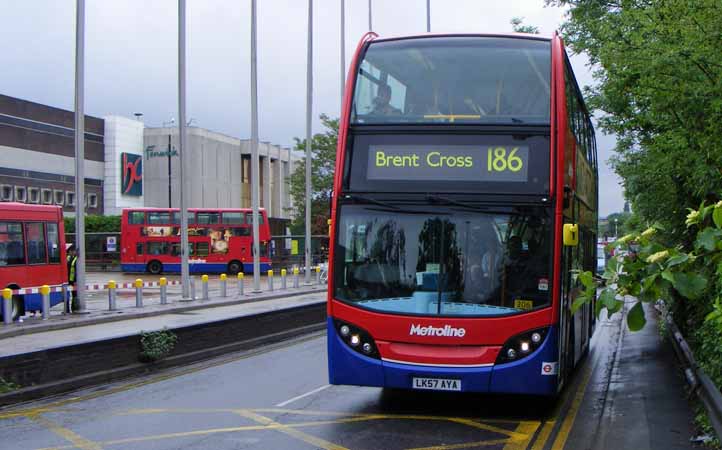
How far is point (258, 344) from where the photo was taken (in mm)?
17484

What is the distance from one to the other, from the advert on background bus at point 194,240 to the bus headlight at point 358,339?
126ft

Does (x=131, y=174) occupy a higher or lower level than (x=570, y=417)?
higher

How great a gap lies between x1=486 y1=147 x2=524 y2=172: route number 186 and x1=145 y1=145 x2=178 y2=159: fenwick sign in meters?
61.4

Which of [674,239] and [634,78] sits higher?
[634,78]

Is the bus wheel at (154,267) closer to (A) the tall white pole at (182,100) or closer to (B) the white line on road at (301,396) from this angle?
(A) the tall white pole at (182,100)

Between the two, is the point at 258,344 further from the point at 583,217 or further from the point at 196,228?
the point at 196,228

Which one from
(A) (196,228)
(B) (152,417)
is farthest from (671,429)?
(A) (196,228)

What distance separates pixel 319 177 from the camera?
2453 inches

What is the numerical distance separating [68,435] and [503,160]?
5735 mm

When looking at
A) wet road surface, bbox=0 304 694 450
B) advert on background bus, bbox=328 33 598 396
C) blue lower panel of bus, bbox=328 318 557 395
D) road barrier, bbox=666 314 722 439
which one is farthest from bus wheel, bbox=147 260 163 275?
blue lower panel of bus, bbox=328 318 557 395

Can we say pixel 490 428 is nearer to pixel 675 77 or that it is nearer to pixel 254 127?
pixel 675 77

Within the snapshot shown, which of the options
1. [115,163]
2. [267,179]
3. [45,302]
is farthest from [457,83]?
[267,179]

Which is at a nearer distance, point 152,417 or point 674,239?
point 152,417

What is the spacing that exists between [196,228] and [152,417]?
3899 cm
